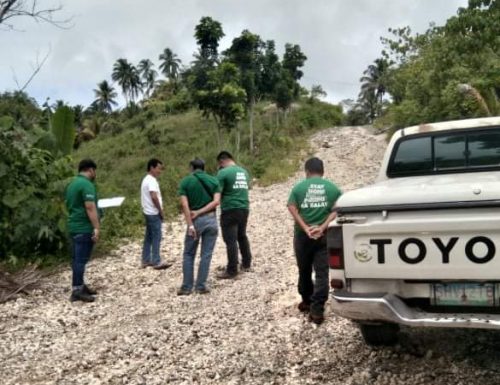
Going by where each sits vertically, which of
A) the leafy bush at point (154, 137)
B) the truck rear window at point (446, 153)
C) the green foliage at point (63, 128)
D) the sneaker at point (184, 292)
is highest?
the leafy bush at point (154, 137)

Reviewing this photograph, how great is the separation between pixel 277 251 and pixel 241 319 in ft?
12.4

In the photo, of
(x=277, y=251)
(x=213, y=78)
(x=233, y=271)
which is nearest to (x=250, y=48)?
(x=213, y=78)

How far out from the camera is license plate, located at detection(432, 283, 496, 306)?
11.1ft

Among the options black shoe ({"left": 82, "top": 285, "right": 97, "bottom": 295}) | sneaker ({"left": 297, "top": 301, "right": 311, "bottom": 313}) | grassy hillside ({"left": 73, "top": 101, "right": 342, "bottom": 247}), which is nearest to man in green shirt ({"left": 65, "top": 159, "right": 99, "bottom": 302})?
black shoe ({"left": 82, "top": 285, "right": 97, "bottom": 295})

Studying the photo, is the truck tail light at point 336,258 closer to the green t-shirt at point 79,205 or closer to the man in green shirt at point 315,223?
the man in green shirt at point 315,223

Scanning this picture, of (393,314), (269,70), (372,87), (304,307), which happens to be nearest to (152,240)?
(304,307)

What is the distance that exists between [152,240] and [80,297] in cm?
190

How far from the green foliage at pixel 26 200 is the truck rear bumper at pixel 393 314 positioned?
6387mm

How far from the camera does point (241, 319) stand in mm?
5770

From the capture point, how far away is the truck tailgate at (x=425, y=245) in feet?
10.7

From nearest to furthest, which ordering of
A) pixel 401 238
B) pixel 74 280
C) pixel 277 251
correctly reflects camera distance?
pixel 401 238, pixel 74 280, pixel 277 251

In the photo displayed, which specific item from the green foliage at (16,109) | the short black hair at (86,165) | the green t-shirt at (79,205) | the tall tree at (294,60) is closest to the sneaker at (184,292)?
the green t-shirt at (79,205)

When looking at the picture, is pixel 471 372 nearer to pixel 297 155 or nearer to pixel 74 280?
pixel 74 280

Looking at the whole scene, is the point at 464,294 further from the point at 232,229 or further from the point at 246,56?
the point at 246,56
